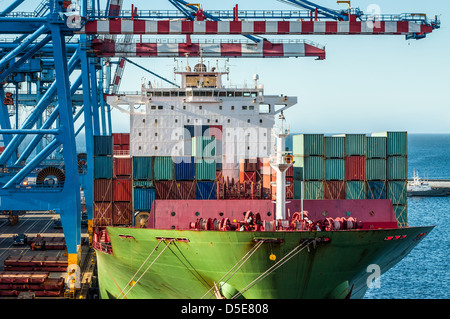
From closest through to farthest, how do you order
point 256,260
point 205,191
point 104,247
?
1. point 256,260
2. point 104,247
3. point 205,191

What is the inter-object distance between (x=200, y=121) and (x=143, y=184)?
31.6 ft

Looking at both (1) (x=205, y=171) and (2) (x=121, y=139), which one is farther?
(2) (x=121, y=139)

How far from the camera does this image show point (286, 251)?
19391 mm

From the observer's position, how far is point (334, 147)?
27750 millimetres

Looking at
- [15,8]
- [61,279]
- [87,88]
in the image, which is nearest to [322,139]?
[61,279]

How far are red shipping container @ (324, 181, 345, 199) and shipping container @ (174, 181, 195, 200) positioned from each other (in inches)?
246

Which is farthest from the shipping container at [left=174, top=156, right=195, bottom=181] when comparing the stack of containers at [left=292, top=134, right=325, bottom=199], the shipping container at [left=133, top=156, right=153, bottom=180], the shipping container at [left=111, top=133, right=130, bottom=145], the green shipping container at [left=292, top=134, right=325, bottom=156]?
the shipping container at [left=111, top=133, right=130, bottom=145]

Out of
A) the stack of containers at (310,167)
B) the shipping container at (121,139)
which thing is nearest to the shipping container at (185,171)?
the stack of containers at (310,167)

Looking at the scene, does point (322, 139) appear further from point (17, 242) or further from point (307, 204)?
→ point (17, 242)

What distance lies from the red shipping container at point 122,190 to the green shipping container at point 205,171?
3.49m

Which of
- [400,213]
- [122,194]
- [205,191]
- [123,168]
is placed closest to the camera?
[205,191]

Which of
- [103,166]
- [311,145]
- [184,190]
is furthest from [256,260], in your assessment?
[103,166]

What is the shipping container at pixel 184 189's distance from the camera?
2664cm

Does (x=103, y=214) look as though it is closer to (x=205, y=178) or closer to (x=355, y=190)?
(x=205, y=178)
